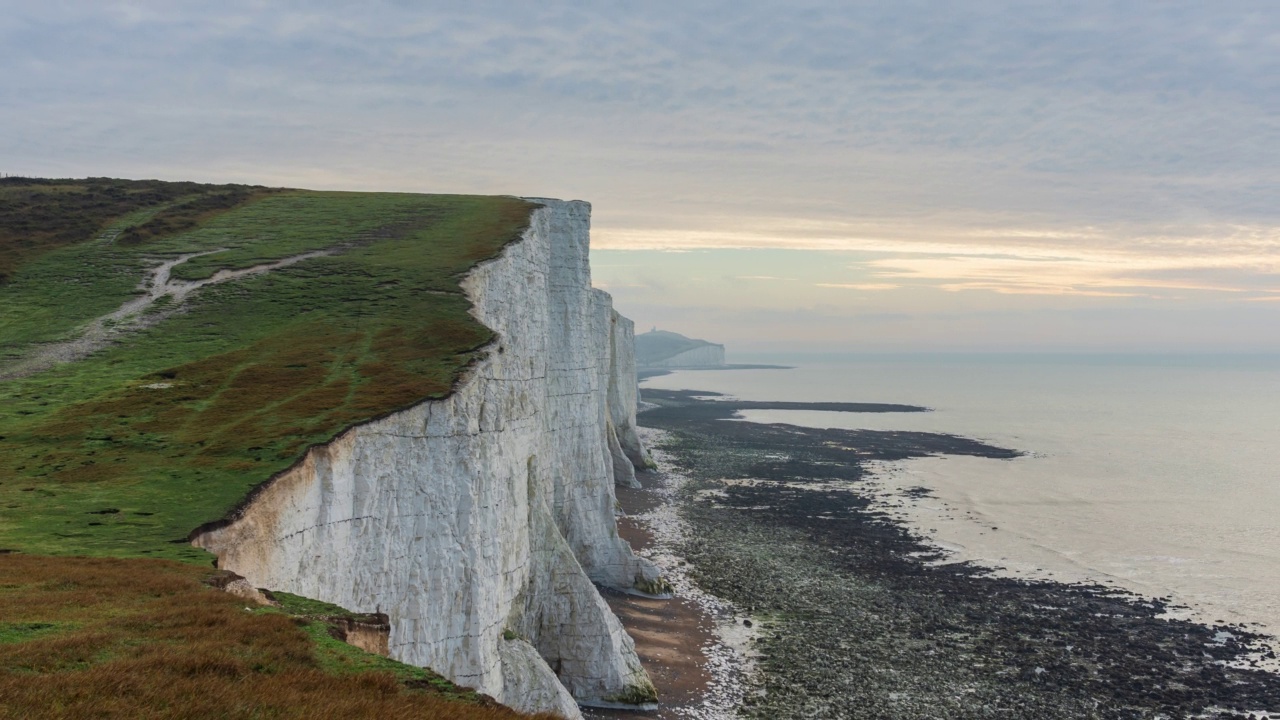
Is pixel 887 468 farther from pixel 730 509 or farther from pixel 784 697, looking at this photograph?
pixel 784 697

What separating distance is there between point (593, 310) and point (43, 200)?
4088 centimetres

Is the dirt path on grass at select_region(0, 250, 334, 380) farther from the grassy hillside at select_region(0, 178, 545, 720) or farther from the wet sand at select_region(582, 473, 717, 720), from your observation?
the wet sand at select_region(582, 473, 717, 720)

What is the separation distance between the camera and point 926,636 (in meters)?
37.6

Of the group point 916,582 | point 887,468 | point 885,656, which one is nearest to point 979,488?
point 887,468

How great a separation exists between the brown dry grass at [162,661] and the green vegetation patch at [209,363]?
9.70 ft

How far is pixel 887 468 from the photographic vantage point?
88562mm

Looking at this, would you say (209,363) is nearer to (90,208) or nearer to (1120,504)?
(90,208)

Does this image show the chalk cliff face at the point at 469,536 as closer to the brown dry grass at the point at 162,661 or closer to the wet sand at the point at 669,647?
the wet sand at the point at 669,647

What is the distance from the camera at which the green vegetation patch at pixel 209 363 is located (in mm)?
17859

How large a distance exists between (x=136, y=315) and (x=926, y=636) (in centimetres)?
3685

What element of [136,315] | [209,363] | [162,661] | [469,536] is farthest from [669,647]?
[162,661]

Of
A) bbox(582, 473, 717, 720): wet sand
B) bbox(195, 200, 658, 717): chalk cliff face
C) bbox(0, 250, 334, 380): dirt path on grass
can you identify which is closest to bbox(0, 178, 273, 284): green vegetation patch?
bbox(0, 250, 334, 380): dirt path on grass

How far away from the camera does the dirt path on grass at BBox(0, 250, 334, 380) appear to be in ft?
98.6

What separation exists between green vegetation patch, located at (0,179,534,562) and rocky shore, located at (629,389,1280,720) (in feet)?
58.2
